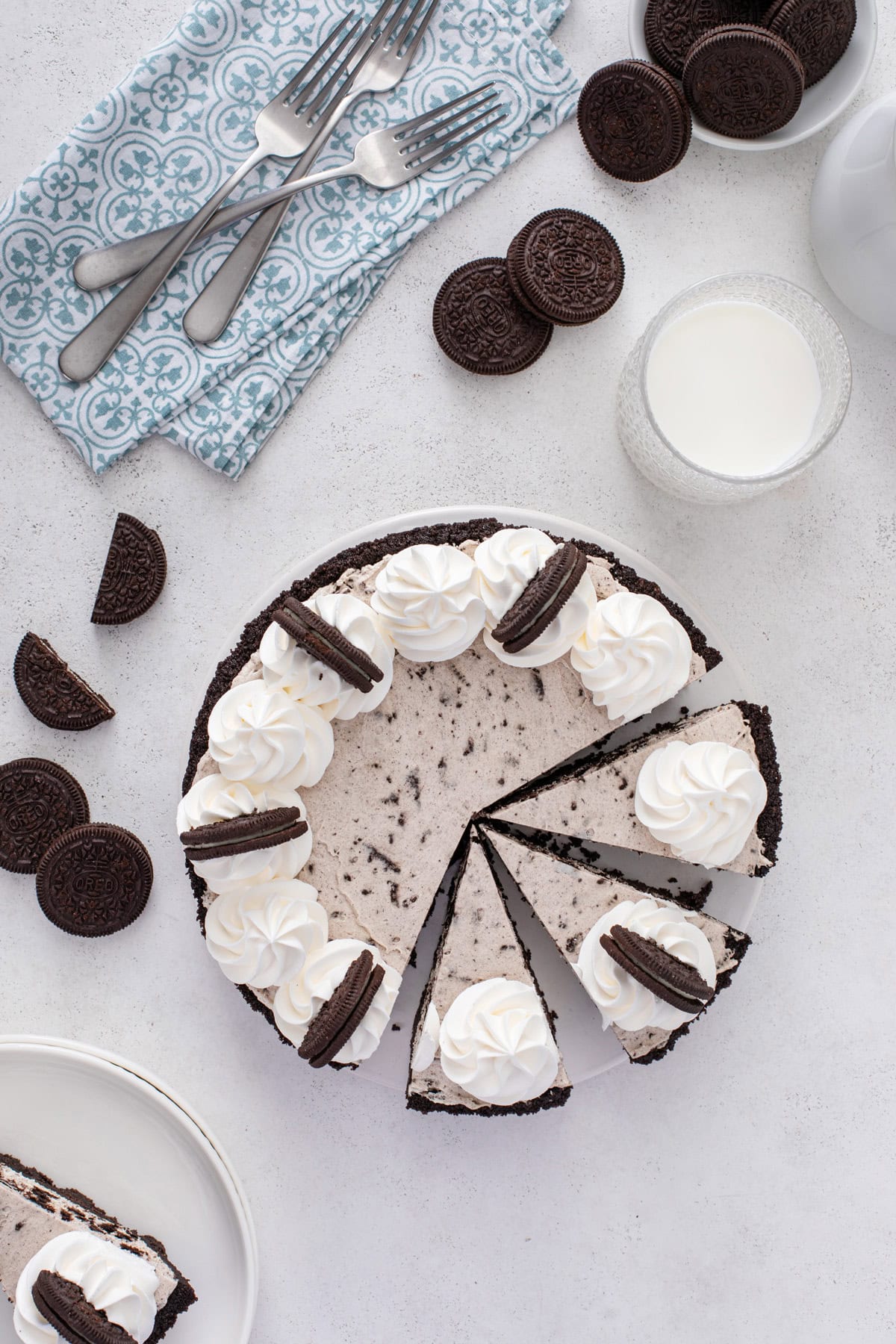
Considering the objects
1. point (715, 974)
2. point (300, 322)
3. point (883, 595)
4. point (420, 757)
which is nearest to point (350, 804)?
point (420, 757)

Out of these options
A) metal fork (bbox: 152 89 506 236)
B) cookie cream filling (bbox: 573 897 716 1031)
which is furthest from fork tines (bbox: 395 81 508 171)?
cookie cream filling (bbox: 573 897 716 1031)

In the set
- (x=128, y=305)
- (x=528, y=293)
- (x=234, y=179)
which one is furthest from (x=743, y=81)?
(x=128, y=305)

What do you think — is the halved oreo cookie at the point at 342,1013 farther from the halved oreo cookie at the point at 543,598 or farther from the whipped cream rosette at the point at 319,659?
the halved oreo cookie at the point at 543,598

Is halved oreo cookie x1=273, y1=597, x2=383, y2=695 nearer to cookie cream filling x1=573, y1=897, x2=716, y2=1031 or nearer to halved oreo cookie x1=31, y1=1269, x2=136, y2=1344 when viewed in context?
cookie cream filling x1=573, y1=897, x2=716, y2=1031

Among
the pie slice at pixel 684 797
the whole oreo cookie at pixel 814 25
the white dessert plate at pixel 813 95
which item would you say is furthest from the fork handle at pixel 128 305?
the pie slice at pixel 684 797

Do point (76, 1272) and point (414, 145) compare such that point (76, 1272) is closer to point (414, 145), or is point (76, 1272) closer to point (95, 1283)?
point (95, 1283)

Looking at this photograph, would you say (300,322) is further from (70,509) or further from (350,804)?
(350,804)
